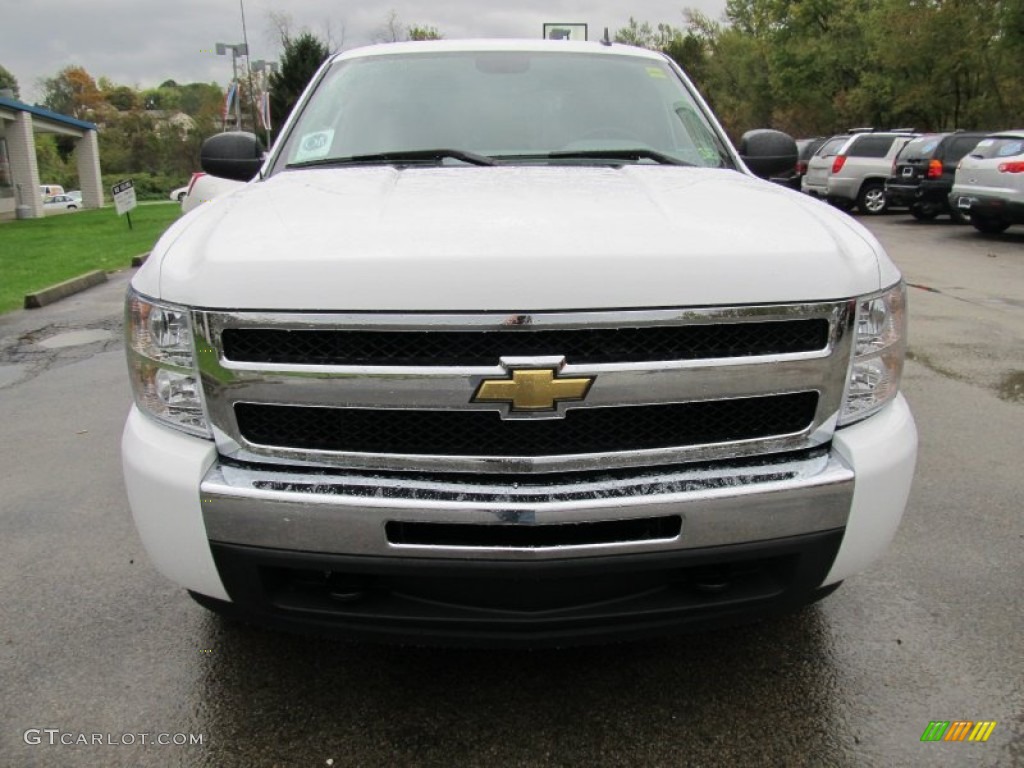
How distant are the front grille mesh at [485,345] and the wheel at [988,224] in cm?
1488

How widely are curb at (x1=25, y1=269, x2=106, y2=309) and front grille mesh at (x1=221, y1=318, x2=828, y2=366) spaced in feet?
30.3

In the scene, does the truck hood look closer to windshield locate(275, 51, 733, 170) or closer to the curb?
windshield locate(275, 51, 733, 170)

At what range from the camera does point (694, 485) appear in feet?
6.68

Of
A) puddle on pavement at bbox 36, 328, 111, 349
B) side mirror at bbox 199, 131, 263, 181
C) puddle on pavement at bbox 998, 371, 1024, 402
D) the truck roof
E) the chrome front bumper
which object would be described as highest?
the truck roof

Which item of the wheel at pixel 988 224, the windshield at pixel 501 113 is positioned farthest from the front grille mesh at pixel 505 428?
the wheel at pixel 988 224

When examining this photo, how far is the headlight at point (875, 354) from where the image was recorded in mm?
2154

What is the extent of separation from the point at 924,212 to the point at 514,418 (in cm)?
1805

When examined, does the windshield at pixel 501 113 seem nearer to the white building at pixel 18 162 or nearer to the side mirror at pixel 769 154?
the side mirror at pixel 769 154

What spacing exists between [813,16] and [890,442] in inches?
1870

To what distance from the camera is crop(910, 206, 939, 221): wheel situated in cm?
1742

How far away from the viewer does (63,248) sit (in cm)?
1720

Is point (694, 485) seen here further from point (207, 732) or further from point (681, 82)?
point (681, 82)

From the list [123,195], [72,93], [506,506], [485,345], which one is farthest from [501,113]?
[72,93]

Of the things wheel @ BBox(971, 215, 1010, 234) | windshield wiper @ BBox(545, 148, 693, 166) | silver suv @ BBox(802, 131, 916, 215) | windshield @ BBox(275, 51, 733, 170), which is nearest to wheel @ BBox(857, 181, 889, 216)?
silver suv @ BBox(802, 131, 916, 215)
